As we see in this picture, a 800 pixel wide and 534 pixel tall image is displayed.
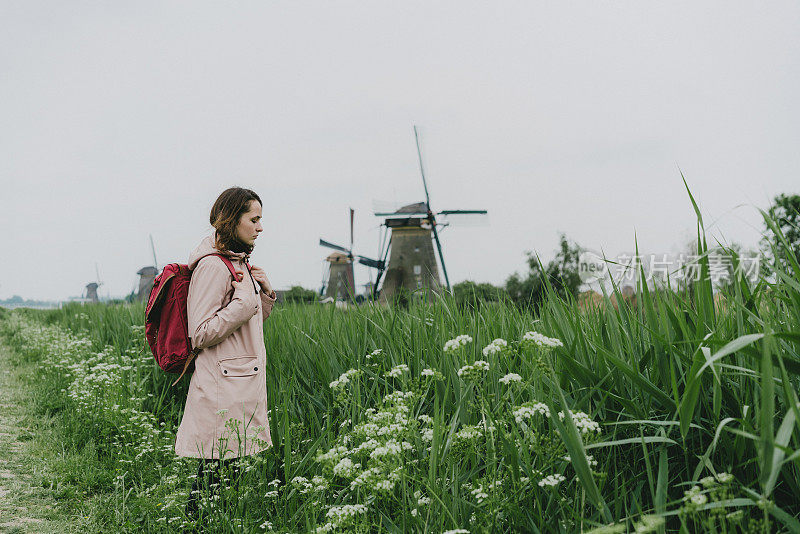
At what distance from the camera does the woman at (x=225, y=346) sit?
333cm

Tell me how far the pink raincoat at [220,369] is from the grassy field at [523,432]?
201mm

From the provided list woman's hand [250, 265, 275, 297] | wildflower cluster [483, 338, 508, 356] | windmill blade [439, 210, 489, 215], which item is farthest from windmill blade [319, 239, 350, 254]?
wildflower cluster [483, 338, 508, 356]

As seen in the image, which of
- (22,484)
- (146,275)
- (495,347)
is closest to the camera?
(495,347)

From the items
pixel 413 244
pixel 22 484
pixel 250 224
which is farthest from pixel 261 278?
Result: pixel 413 244

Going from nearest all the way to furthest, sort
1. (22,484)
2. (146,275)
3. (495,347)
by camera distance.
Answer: (495,347) < (22,484) < (146,275)

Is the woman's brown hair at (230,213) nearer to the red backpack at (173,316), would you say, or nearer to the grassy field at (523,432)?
the red backpack at (173,316)

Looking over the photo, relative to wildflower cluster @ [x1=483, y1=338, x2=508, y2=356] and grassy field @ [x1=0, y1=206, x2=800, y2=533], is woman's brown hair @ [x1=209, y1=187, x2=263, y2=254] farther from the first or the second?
wildflower cluster @ [x1=483, y1=338, x2=508, y2=356]

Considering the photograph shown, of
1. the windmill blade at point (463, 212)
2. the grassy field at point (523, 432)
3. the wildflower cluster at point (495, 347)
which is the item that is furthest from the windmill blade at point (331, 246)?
the wildflower cluster at point (495, 347)

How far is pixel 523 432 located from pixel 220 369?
5.74 ft

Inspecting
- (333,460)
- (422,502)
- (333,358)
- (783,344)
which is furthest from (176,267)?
(783,344)

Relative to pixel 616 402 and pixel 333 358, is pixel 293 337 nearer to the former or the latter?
pixel 333 358

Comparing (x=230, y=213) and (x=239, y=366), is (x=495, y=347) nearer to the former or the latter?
(x=239, y=366)

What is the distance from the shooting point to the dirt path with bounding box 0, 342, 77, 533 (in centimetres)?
397

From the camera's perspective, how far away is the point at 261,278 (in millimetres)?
3768
